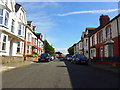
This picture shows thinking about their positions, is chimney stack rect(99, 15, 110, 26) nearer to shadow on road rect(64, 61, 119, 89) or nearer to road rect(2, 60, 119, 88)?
road rect(2, 60, 119, 88)

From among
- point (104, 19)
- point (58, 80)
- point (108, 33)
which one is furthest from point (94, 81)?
point (104, 19)

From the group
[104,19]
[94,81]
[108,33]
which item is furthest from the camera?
[104,19]

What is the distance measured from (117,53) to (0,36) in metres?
15.7

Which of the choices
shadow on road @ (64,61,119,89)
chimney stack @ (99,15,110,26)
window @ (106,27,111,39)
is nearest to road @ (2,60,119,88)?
shadow on road @ (64,61,119,89)

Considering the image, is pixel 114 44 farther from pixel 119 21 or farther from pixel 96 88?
pixel 96 88

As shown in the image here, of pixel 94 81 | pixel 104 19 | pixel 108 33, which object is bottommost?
pixel 94 81

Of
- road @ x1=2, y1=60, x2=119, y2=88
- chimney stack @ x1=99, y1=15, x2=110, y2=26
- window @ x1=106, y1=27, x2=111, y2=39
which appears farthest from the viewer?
chimney stack @ x1=99, y1=15, x2=110, y2=26

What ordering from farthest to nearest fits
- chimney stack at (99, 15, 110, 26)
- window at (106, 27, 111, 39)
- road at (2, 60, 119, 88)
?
chimney stack at (99, 15, 110, 26) → window at (106, 27, 111, 39) → road at (2, 60, 119, 88)

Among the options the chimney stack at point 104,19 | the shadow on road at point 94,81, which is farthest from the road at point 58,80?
the chimney stack at point 104,19

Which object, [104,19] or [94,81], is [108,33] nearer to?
[104,19]

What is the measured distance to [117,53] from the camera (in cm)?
1544

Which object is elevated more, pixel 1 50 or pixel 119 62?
pixel 1 50

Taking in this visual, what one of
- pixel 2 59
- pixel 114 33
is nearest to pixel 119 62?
pixel 114 33

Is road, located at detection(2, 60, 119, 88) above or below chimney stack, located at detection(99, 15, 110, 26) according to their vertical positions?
below
